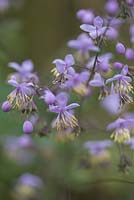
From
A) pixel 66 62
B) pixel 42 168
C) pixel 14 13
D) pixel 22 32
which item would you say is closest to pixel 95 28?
pixel 66 62

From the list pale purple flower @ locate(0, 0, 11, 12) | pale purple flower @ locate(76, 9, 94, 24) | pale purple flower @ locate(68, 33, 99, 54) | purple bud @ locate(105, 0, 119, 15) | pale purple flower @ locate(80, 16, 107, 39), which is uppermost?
pale purple flower @ locate(0, 0, 11, 12)

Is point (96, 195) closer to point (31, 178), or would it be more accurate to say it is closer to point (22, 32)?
point (31, 178)

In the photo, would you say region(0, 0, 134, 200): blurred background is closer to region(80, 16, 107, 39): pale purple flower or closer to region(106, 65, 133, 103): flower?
region(106, 65, 133, 103): flower

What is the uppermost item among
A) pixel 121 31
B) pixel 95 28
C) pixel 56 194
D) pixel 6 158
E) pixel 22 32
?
pixel 22 32

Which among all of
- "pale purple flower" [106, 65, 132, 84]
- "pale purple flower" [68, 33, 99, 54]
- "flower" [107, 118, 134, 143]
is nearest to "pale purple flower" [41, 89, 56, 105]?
"pale purple flower" [106, 65, 132, 84]

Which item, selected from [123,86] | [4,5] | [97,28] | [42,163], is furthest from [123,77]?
[4,5]

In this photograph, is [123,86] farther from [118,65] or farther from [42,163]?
[42,163]
